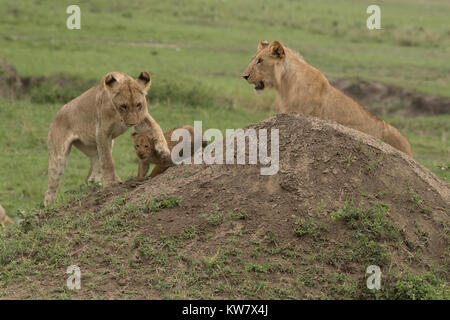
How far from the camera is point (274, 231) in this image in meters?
6.18

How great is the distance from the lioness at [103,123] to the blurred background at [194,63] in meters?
0.72

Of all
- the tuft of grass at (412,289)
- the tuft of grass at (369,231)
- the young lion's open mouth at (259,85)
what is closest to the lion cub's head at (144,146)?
the young lion's open mouth at (259,85)

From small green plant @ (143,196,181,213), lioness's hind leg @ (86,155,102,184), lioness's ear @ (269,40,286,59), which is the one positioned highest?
lioness's ear @ (269,40,286,59)

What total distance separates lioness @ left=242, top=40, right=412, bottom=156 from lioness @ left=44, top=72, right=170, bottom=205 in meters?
1.43

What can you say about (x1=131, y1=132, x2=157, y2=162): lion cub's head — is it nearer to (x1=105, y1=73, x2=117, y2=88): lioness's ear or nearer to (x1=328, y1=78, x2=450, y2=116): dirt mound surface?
(x1=105, y1=73, x2=117, y2=88): lioness's ear

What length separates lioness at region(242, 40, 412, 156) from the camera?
27.3 feet

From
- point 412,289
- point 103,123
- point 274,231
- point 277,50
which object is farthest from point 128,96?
point 412,289

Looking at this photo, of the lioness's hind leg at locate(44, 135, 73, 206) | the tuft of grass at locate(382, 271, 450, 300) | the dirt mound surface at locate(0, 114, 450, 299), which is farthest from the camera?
the lioness's hind leg at locate(44, 135, 73, 206)

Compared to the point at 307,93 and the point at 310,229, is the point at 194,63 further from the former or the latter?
the point at 310,229

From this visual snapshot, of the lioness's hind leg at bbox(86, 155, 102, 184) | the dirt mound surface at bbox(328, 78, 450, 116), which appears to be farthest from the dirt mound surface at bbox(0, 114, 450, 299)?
the dirt mound surface at bbox(328, 78, 450, 116)

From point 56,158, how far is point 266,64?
266cm

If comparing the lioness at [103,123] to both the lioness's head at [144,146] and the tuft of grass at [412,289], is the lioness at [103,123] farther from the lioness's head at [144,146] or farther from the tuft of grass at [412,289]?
the tuft of grass at [412,289]

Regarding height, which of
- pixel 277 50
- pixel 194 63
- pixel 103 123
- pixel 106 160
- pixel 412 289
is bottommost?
pixel 412 289

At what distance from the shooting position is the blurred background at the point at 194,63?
1425cm
